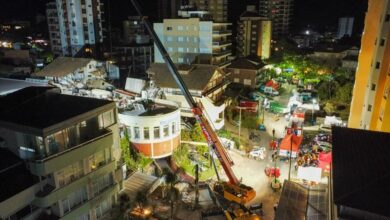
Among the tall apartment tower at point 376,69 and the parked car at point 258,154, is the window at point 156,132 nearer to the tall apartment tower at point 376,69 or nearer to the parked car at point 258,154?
the parked car at point 258,154

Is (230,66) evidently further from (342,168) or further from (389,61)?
(342,168)

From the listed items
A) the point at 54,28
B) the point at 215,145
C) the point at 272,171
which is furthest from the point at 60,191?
the point at 54,28

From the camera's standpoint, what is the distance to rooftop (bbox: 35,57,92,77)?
39.4 metres

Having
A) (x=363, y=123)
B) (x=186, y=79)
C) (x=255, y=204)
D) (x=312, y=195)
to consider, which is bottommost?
(x=255, y=204)

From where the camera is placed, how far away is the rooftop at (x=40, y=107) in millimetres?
14773

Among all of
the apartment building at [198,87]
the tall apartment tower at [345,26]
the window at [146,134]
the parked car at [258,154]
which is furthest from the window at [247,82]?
the tall apartment tower at [345,26]

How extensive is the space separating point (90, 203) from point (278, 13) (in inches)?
3898

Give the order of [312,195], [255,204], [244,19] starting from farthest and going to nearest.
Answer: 1. [244,19]
2. [255,204]
3. [312,195]

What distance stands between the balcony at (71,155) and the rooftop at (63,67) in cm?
2567

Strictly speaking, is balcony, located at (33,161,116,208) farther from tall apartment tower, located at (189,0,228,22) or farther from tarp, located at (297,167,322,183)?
tall apartment tower, located at (189,0,228,22)

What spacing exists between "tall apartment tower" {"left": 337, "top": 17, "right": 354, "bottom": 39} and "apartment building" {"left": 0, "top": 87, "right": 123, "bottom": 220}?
4920 inches

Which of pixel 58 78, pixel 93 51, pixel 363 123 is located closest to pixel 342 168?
pixel 363 123

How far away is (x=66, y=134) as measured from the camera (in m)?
15.1

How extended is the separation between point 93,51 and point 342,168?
56531mm
